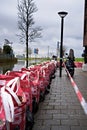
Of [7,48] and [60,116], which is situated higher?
[7,48]

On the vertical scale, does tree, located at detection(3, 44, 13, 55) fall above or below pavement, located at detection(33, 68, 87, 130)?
above

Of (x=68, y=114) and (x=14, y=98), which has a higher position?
(x=14, y=98)

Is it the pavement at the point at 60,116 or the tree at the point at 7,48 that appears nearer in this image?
the pavement at the point at 60,116

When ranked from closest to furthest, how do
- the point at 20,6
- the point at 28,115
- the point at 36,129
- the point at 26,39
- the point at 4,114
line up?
the point at 4,114 < the point at 28,115 < the point at 36,129 < the point at 26,39 < the point at 20,6

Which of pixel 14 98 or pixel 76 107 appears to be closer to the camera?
pixel 14 98

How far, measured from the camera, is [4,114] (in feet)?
15.2

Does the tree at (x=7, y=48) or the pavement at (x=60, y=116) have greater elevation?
the tree at (x=7, y=48)

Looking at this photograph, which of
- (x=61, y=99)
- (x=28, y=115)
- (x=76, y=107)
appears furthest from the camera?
(x=61, y=99)

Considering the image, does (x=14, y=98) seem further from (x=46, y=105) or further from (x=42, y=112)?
(x=46, y=105)

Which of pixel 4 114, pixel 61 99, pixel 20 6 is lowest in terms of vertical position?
pixel 61 99

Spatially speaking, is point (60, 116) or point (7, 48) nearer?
point (60, 116)

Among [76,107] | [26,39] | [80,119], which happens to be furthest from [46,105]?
[26,39]

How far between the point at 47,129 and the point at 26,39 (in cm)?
2252

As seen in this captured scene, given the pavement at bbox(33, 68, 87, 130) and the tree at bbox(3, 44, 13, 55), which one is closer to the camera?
the pavement at bbox(33, 68, 87, 130)
